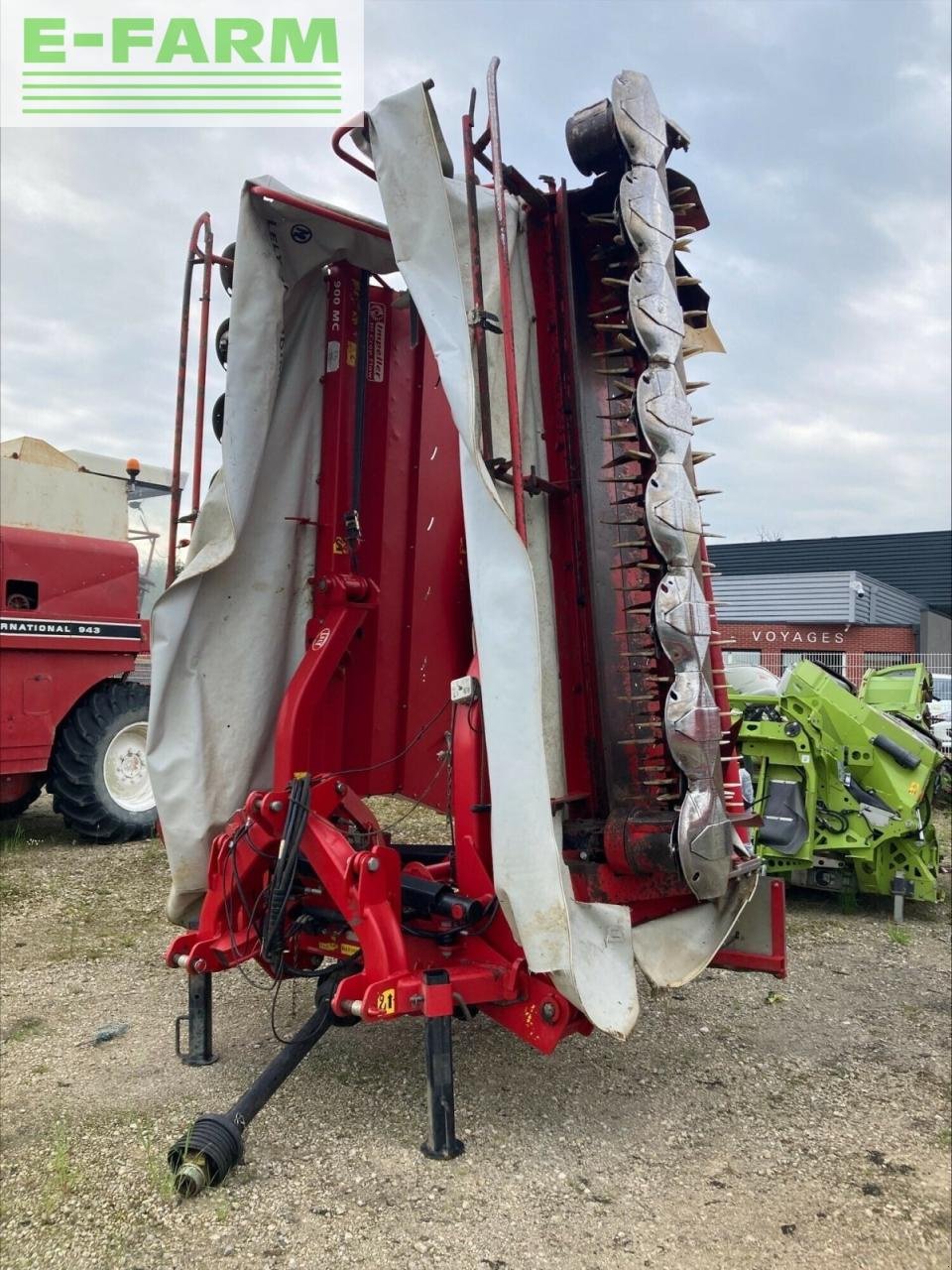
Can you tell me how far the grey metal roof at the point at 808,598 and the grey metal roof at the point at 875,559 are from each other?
14.1 ft

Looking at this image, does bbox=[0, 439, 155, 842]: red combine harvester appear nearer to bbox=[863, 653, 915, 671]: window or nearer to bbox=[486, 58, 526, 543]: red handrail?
bbox=[486, 58, 526, 543]: red handrail

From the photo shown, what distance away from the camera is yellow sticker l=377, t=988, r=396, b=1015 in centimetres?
288

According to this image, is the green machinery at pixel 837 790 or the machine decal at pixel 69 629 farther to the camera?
the machine decal at pixel 69 629

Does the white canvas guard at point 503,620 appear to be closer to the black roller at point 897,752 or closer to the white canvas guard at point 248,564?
the white canvas guard at point 248,564

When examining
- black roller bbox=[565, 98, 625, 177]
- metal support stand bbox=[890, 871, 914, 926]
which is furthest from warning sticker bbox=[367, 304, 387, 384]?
metal support stand bbox=[890, 871, 914, 926]

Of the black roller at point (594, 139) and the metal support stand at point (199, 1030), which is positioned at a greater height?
the black roller at point (594, 139)

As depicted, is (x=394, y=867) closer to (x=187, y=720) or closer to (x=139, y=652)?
(x=187, y=720)

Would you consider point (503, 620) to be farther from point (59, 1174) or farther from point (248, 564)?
point (59, 1174)

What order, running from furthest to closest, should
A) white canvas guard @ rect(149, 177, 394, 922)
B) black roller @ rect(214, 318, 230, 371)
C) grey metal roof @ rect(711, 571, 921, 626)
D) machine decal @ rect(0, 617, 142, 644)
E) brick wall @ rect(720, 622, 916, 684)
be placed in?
grey metal roof @ rect(711, 571, 921, 626) → brick wall @ rect(720, 622, 916, 684) → machine decal @ rect(0, 617, 142, 644) → black roller @ rect(214, 318, 230, 371) → white canvas guard @ rect(149, 177, 394, 922)

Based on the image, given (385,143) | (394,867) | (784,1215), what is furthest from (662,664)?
(385,143)

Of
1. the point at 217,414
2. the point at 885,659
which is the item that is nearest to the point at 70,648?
the point at 217,414

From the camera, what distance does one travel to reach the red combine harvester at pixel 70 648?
7348mm

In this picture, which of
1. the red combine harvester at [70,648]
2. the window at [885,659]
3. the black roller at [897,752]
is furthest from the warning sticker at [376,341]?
the window at [885,659]

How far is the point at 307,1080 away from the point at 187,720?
1.34 meters
